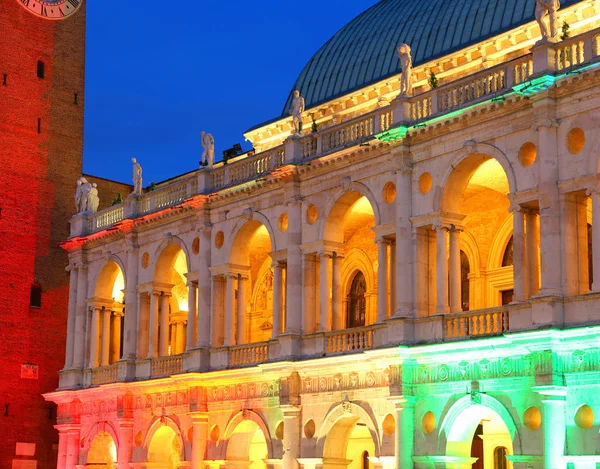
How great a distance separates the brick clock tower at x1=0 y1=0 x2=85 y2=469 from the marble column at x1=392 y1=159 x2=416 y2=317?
20472 millimetres

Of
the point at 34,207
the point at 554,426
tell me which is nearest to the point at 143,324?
the point at 34,207

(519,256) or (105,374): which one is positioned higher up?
(519,256)

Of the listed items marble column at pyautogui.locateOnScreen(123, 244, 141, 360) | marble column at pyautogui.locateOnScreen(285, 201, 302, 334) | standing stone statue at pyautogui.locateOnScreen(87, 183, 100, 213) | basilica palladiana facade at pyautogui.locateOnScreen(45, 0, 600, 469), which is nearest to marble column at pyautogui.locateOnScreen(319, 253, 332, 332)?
basilica palladiana facade at pyautogui.locateOnScreen(45, 0, 600, 469)

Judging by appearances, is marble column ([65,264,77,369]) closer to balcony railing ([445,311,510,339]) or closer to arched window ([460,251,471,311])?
arched window ([460,251,471,311])

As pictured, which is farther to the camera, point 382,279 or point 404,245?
point 382,279

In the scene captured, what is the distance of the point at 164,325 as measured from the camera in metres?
39.5

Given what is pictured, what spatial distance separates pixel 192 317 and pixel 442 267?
457 inches

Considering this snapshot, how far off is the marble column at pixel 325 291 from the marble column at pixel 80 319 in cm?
1373

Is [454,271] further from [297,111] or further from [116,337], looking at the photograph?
[116,337]

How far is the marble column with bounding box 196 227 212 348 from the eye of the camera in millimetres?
36656

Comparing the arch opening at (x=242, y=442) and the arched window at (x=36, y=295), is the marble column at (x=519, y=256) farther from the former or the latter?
the arched window at (x=36, y=295)

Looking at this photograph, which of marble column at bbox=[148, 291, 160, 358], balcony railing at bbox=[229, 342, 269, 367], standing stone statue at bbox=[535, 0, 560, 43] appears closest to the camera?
standing stone statue at bbox=[535, 0, 560, 43]

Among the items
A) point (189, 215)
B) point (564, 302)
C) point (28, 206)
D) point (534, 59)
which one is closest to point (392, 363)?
point (564, 302)

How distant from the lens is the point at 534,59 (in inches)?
1026
